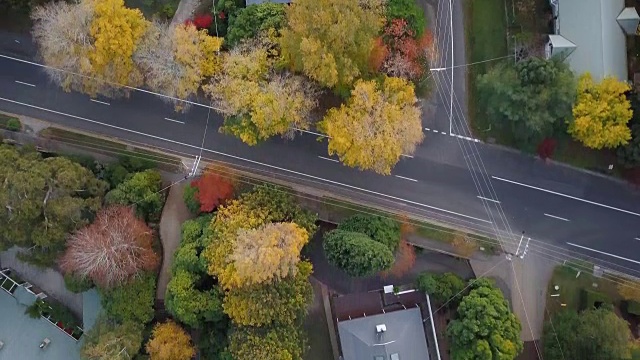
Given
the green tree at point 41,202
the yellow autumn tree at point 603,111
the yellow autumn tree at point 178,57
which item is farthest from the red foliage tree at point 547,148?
the green tree at point 41,202

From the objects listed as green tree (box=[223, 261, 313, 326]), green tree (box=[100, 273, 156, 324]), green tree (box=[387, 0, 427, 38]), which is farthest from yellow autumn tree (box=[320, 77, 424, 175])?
green tree (box=[100, 273, 156, 324])

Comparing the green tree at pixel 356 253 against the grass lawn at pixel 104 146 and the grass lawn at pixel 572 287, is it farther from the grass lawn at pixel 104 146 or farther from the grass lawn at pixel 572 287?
the grass lawn at pixel 104 146

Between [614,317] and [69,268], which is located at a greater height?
[69,268]

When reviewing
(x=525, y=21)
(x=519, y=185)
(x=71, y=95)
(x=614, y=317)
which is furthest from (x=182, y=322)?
(x=525, y=21)

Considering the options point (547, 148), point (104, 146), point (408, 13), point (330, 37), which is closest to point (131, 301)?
point (104, 146)

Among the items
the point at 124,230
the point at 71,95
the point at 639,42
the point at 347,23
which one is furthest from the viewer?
the point at 71,95

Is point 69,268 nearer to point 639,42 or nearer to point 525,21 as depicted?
point 525,21

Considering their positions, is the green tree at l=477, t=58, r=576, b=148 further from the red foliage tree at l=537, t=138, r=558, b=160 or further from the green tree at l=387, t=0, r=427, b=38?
the green tree at l=387, t=0, r=427, b=38

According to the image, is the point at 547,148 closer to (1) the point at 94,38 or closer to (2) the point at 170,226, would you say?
(2) the point at 170,226
